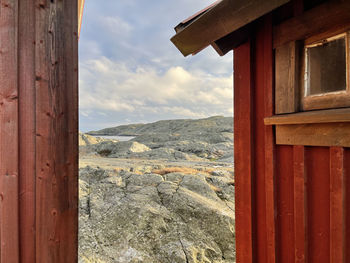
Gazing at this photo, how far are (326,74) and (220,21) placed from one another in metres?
0.98

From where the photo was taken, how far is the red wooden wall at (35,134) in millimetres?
1252

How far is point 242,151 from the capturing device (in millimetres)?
2240

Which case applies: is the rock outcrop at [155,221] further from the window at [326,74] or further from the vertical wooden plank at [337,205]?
the window at [326,74]

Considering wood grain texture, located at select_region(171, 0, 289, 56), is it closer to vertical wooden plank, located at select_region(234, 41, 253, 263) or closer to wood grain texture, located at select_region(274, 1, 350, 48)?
wood grain texture, located at select_region(274, 1, 350, 48)

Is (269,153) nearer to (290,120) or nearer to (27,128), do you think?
(290,120)

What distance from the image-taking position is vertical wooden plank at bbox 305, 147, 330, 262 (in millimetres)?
1586

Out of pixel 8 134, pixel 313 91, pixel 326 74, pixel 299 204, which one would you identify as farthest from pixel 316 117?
pixel 8 134

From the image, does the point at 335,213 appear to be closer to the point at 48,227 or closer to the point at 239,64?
the point at 239,64

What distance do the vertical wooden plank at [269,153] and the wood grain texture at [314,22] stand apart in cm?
13

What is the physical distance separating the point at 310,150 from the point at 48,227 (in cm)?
206

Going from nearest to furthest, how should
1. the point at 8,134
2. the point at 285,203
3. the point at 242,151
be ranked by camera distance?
the point at 8,134, the point at 285,203, the point at 242,151

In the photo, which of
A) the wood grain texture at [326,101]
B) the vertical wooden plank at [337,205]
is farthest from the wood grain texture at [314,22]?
the vertical wooden plank at [337,205]

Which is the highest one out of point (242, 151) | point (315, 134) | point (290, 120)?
point (290, 120)

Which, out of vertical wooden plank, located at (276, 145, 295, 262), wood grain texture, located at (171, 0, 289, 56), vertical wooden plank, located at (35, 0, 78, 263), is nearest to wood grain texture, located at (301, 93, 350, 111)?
vertical wooden plank, located at (276, 145, 295, 262)
